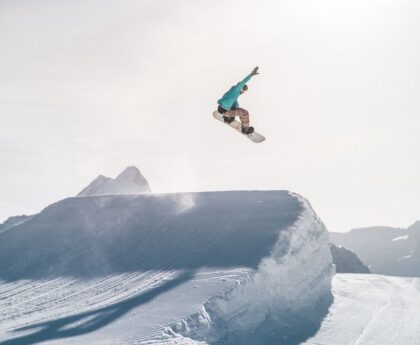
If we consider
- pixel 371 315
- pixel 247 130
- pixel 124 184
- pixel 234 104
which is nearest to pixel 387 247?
pixel 124 184

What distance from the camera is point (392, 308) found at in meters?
22.6

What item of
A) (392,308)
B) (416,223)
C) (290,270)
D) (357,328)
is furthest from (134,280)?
(416,223)

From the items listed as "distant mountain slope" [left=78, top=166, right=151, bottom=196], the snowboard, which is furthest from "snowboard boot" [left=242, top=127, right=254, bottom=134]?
"distant mountain slope" [left=78, top=166, right=151, bottom=196]

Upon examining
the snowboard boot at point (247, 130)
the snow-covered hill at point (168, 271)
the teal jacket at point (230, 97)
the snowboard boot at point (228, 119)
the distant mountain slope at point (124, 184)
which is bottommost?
the snow-covered hill at point (168, 271)

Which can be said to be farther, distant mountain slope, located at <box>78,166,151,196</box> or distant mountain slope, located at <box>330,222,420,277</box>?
distant mountain slope, located at <box>330,222,420,277</box>

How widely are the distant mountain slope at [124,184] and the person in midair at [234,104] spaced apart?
3996cm

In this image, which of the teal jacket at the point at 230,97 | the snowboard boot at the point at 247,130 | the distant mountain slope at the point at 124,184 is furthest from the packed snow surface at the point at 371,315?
the distant mountain slope at the point at 124,184

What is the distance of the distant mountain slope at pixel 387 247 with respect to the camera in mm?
69812

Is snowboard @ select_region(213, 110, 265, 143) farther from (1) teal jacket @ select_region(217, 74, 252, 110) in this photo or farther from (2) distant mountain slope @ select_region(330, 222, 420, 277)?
(2) distant mountain slope @ select_region(330, 222, 420, 277)

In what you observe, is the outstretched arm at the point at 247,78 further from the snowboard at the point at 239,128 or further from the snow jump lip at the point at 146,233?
the snow jump lip at the point at 146,233

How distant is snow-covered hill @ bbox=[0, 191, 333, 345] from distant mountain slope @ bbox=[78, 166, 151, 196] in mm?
17092

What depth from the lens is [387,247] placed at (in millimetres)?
79750

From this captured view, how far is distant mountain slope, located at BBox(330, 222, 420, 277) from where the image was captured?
69.8 meters

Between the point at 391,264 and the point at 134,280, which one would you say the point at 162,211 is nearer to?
the point at 134,280
